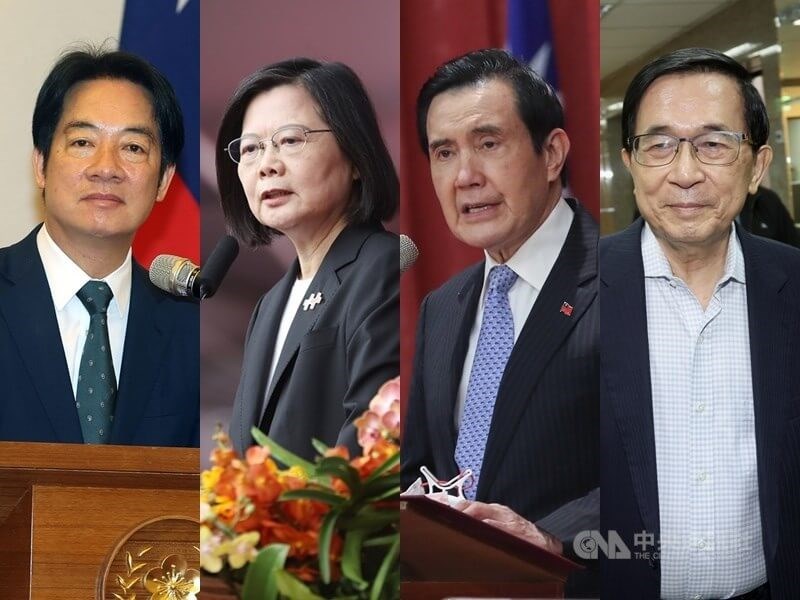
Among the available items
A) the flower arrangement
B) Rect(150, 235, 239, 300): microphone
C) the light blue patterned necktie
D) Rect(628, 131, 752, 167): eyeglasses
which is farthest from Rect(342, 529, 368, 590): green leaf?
Rect(628, 131, 752, 167): eyeglasses

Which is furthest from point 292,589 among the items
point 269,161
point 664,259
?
point 664,259

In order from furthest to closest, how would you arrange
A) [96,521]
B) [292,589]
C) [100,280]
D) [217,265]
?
1. [100,280]
2. [96,521]
3. [217,265]
4. [292,589]

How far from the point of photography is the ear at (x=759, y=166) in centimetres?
387

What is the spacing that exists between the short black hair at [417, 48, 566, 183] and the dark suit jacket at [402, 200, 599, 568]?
11.8 inches

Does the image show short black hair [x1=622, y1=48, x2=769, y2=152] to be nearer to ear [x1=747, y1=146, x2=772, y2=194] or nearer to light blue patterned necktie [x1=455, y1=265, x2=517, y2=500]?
ear [x1=747, y1=146, x2=772, y2=194]

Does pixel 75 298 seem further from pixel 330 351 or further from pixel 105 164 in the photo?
pixel 330 351

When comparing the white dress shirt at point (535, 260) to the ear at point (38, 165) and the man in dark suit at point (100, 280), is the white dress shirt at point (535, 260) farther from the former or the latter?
the ear at point (38, 165)

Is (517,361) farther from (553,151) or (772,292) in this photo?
(772,292)

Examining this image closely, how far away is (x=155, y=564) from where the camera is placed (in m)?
3.68

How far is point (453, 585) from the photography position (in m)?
3.48

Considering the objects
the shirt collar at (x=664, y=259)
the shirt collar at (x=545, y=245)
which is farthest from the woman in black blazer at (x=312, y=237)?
A: the shirt collar at (x=664, y=259)

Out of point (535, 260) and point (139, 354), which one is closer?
point (535, 260)

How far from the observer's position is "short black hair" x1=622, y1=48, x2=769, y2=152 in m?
3.86

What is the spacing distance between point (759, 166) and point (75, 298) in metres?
2.43
